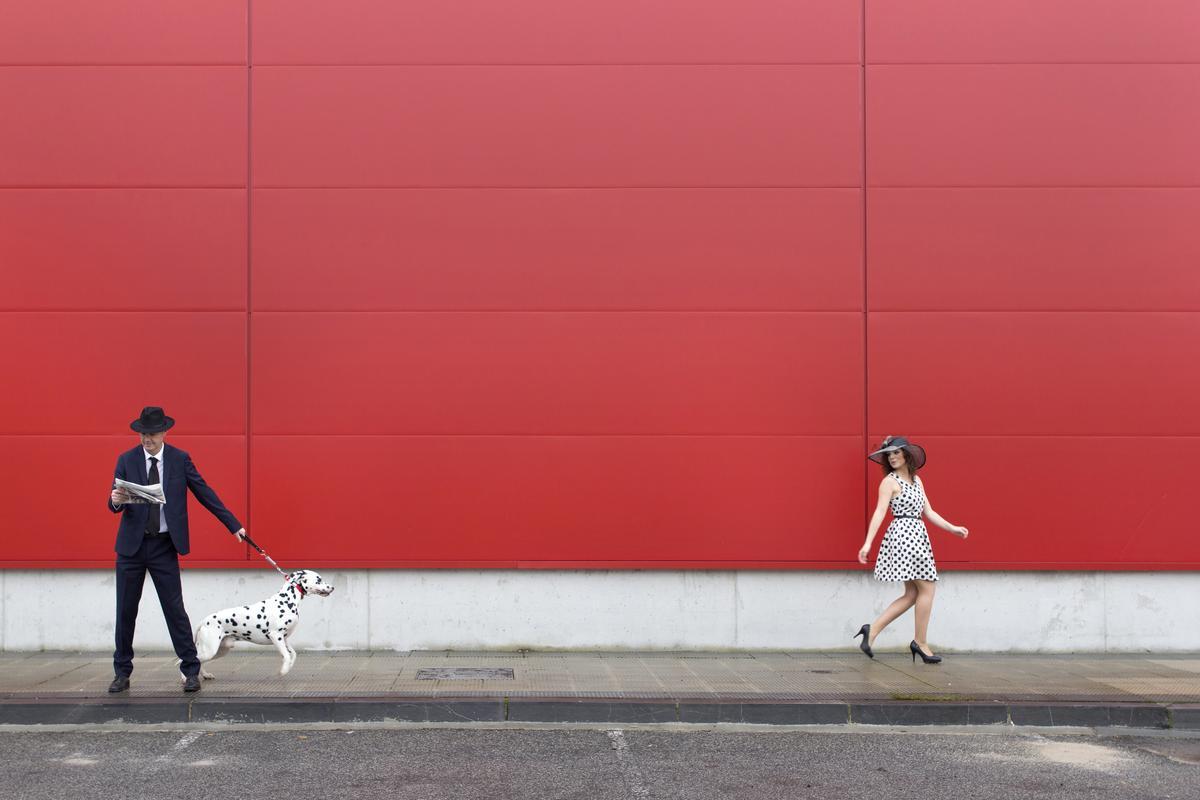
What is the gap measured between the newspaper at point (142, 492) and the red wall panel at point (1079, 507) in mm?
6225

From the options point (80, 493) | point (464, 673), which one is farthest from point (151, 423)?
point (464, 673)

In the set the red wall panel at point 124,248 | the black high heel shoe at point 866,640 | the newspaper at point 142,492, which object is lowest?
the black high heel shoe at point 866,640

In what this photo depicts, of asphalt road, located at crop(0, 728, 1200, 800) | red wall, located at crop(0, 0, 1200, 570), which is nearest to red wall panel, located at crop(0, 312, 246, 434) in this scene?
red wall, located at crop(0, 0, 1200, 570)

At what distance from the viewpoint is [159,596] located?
7977mm

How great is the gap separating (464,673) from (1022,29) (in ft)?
24.1

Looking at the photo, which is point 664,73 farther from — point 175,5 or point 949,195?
point 175,5

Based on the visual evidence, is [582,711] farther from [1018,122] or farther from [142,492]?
[1018,122]

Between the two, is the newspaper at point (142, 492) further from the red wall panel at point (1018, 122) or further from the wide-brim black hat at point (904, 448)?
the red wall panel at point (1018, 122)

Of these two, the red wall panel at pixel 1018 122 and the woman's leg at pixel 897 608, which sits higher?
the red wall panel at pixel 1018 122

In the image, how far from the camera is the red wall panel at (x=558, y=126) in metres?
9.88

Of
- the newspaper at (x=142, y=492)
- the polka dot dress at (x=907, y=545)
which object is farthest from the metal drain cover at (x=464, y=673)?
the polka dot dress at (x=907, y=545)

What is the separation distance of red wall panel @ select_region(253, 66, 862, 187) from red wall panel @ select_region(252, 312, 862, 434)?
127 centimetres

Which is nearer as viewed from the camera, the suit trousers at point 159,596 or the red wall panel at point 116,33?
the suit trousers at point 159,596

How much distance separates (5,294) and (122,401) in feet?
4.50
